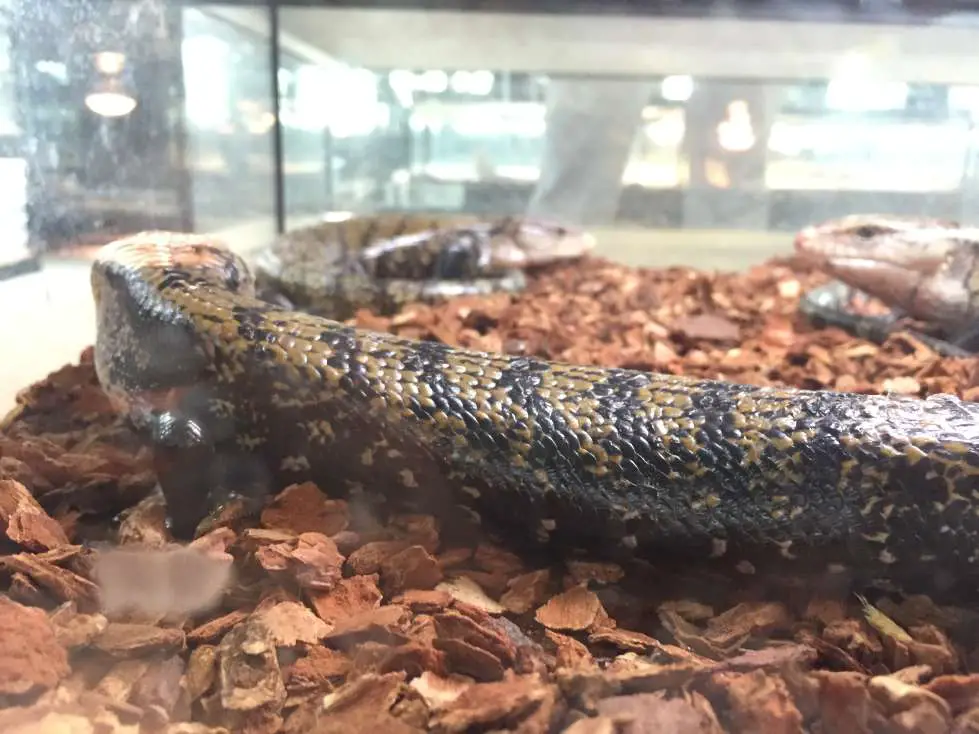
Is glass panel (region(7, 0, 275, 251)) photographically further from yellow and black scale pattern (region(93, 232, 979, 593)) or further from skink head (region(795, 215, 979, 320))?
skink head (region(795, 215, 979, 320))

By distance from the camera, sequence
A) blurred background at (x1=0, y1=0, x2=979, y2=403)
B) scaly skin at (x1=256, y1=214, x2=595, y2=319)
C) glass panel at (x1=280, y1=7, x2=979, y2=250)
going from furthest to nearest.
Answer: glass panel at (x1=280, y1=7, x2=979, y2=250), scaly skin at (x1=256, y1=214, x2=595, y2=319), blurred background at (x1=0, y1=0, x2=979, y2=403)

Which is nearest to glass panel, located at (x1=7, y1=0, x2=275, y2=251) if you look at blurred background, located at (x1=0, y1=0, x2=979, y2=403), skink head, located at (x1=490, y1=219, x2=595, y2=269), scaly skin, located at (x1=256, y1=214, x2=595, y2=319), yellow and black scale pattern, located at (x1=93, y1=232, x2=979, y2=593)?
blurred background, located at (x1=0, y1=0, x2=979, y2=403)

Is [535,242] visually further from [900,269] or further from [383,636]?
[383,636]

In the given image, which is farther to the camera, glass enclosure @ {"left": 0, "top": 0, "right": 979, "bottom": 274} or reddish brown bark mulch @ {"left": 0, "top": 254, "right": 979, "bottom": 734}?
glass enclosure @ {"left": 0, "top": 0, "right": 979, "bottom": 274}

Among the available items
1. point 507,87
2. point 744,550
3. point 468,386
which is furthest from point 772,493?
point 507,87

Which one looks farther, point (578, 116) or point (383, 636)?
point (578, 116)

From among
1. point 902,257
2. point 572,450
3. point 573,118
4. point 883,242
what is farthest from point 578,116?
point 572,450

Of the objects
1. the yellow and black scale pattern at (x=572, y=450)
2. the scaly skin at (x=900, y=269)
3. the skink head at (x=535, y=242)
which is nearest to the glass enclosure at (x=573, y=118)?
the skink head at (x=535, y=242)
